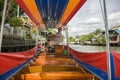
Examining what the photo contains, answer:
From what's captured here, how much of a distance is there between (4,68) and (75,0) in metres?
2.18

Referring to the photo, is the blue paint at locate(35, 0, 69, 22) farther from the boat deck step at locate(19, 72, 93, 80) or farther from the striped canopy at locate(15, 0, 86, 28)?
the boat deck step at locate(19, 72, 93, 80)

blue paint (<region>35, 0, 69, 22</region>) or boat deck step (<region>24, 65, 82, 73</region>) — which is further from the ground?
blue paint (<region>35, 0, 69, 22</region>)

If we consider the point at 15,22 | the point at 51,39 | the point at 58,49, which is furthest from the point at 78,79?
the point at 15,22

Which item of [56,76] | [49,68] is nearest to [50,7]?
[49,68]

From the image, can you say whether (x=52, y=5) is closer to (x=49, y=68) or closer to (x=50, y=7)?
(x=50, y=7)

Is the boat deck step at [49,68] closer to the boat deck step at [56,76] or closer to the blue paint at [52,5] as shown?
the boat deck step at [56,76]

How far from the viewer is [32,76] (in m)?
3.46

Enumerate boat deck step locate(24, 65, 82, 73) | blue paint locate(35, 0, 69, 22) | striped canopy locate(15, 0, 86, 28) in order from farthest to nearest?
blue paint locate(35, 0, 69, 22)
striped canopy locate(15, 0, 86, 28)
boat deck step locate(24, 65, 82, 73)

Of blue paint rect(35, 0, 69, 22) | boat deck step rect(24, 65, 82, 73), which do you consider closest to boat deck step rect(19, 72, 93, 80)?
boat deck step rect(24, 65, 82, 73)

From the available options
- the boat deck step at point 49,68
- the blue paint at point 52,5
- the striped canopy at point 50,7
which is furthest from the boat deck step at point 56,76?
the blue paint at point 52,5

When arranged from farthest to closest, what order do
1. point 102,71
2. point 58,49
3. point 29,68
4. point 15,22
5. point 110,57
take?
point 15,22
point 58,49
point 29,68
point 102,71
point 110,57

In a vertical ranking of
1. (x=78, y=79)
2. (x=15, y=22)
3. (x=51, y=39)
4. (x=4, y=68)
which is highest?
(x=15, y=22)

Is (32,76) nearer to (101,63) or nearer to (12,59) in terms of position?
(12,59)

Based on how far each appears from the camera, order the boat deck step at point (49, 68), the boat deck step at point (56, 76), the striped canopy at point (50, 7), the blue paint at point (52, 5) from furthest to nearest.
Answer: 1. the blue paint at point (52, 5)
2. the striped canopy at point (50, 7)
3. the boat deck step at point (49, 68)
4. the boat deck step at point (56, 76)
